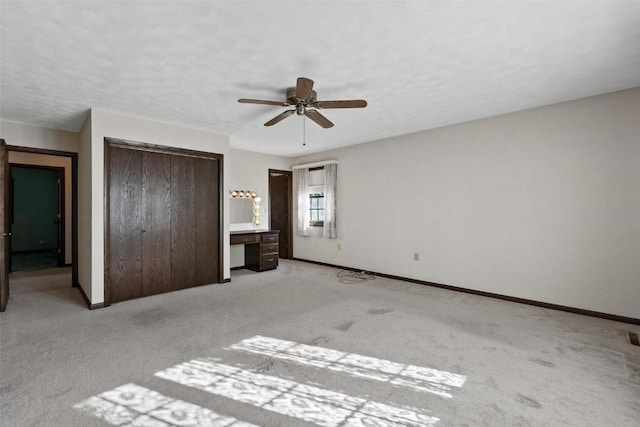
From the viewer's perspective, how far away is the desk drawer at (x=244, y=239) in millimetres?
5306

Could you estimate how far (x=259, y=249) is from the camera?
5.70 metres

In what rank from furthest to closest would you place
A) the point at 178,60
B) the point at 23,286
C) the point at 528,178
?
the point at 23,286, the point at 528,178, the point at 178,60

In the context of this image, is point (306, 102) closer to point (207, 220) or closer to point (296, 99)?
point (296, 99)

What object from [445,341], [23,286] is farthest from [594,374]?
[23,286]

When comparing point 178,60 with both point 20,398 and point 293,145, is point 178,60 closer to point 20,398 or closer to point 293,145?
point 20,398

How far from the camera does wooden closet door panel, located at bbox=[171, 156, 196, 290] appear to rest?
4.37 m

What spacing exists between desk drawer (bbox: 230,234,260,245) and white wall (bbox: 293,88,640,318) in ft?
6.72

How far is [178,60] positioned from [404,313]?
3.40 metres

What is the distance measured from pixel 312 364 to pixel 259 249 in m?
3.58

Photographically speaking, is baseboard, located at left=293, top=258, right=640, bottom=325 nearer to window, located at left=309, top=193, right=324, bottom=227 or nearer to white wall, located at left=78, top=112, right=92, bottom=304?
window, located at left=309, top=193, right=324, bottom=227

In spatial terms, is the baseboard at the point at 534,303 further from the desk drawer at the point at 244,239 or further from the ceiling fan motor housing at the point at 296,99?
the ceiling fan motor housing at the point at 296,99

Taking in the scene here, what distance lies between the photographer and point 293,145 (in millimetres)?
5789

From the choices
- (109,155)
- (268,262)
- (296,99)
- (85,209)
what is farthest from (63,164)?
(296,99)

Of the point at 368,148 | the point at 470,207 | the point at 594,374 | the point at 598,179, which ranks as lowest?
the point at 594,374
